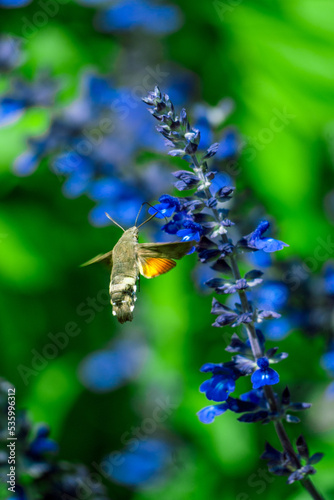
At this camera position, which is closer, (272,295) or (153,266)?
(153,266)

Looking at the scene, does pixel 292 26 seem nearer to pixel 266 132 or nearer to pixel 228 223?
pixel 266 132

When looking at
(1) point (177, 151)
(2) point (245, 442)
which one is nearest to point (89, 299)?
(2) point (245, 442)

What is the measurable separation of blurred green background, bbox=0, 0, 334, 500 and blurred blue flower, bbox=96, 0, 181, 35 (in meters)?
0.07

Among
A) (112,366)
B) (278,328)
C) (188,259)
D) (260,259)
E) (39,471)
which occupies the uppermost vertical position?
(260,259)

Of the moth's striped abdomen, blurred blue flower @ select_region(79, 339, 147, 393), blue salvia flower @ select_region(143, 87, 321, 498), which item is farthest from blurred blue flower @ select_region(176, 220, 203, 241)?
blurred blue flower @ select_region(79, 339, 147, 393)

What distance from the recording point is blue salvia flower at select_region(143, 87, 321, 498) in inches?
26.1

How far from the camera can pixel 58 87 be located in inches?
61.8

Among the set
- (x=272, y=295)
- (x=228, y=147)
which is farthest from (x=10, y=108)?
(x=272, y=295)

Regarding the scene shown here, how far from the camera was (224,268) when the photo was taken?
28.0 inches

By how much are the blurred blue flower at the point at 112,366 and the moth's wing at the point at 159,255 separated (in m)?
0.79

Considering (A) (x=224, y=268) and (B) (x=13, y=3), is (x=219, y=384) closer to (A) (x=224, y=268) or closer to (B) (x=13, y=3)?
(A) (x=224, y=268)

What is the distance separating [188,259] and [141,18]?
32.3 inches

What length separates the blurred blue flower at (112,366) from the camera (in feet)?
4.91

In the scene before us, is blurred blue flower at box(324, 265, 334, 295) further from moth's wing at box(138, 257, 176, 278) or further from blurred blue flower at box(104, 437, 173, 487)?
blurred blue flower at box(104, 437, 173, 487)
